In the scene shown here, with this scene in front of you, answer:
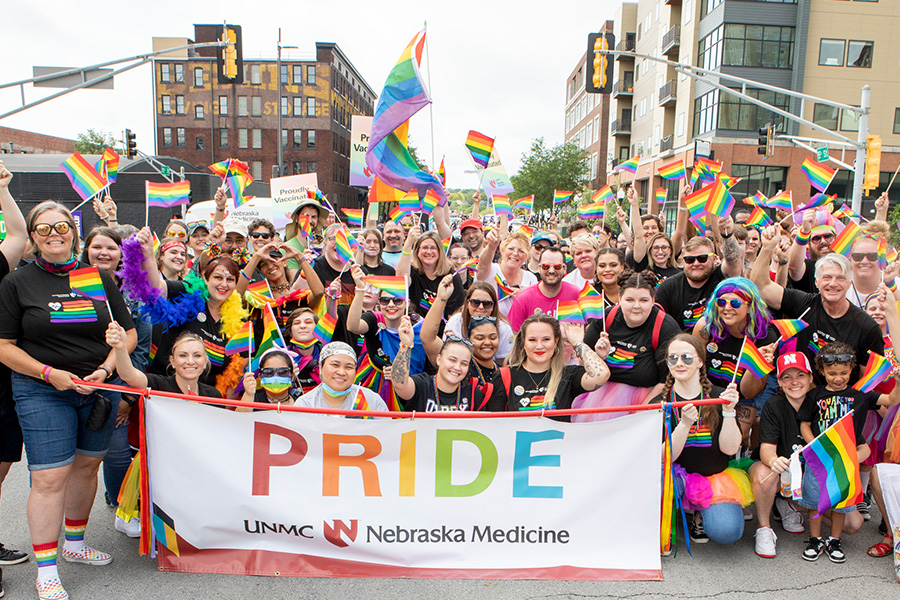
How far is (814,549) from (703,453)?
2.98ft

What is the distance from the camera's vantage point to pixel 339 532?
3.78 metres

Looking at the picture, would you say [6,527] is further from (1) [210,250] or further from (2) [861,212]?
(2) [861,212]

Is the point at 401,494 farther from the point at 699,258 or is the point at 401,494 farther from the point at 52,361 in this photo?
the point at 699,258

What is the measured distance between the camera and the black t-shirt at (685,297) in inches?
207

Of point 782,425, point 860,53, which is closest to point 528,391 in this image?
point 782,425

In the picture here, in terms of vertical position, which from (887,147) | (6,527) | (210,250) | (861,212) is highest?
(887,147)

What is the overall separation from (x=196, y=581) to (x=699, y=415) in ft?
10.9

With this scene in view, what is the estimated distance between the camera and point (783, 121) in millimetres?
33625

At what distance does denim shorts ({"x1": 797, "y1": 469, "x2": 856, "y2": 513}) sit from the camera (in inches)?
163

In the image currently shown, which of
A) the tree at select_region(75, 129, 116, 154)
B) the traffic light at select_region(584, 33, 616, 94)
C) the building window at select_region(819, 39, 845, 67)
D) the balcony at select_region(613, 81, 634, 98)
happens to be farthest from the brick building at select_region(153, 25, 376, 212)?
the traffic light at select_region(584, 33, 616, 94)

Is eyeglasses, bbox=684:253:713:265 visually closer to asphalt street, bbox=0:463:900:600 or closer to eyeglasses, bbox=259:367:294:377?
asphalt street, bbox=0:463:900:600

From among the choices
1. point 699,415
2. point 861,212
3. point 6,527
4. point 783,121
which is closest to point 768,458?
point 699,415

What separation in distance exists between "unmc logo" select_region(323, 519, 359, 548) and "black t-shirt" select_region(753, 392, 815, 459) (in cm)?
282

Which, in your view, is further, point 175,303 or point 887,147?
point 887,147
